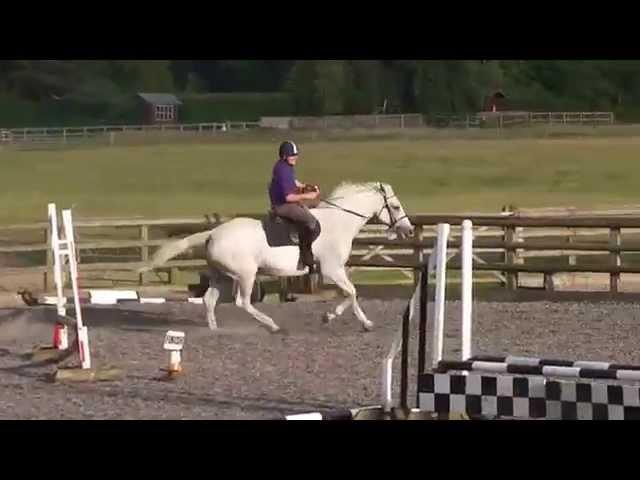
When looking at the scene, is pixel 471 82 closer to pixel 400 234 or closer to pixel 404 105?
pixel 404 105

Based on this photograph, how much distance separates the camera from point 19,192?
53031 mm

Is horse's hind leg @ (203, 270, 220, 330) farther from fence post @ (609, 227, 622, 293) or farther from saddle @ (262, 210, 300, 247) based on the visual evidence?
fence post @ (609, 227, 622, 293)

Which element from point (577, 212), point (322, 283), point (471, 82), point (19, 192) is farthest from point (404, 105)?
point (322, 283)

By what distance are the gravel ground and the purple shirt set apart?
4.64ft

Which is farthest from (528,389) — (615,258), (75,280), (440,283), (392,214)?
(615,258)

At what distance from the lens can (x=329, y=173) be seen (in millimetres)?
56719

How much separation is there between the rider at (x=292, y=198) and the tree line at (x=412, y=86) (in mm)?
60656

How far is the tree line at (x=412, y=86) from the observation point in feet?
259

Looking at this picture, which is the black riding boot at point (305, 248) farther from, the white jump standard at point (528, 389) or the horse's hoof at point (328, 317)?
the white jump standard at point (528, 389)

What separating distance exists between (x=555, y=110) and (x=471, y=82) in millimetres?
4783

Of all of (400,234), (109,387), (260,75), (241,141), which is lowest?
(109,387)

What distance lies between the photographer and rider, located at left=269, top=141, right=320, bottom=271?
48.1 ft

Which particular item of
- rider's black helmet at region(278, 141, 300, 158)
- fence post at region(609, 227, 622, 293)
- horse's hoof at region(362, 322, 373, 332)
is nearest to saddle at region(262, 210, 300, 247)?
rider's black helmet at region(278, 141, 300, 158)

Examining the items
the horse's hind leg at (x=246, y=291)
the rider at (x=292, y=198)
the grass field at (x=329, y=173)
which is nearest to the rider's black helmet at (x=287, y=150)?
the rider at (x=292, y=198)
